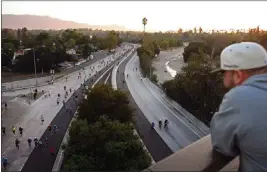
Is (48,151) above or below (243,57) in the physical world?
below

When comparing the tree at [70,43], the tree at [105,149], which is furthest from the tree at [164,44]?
the tree at [105,149]

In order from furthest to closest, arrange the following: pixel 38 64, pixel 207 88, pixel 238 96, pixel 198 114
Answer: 1. pixel 38 64
2. pixel 198 114
3. pixel 207 88
4. pixel 238 96

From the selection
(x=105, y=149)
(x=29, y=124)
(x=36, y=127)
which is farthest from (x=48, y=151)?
(x=29, y=124)

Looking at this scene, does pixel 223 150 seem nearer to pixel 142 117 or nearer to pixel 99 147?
pixel 99 147

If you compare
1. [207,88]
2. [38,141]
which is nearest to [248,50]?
[38,141]

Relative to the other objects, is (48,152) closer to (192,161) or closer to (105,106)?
(105,106)

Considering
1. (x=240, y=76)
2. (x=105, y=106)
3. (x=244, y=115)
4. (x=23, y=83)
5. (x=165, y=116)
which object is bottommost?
(x=165, y=116)

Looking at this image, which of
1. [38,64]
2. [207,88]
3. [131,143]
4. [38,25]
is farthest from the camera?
[38,25]
